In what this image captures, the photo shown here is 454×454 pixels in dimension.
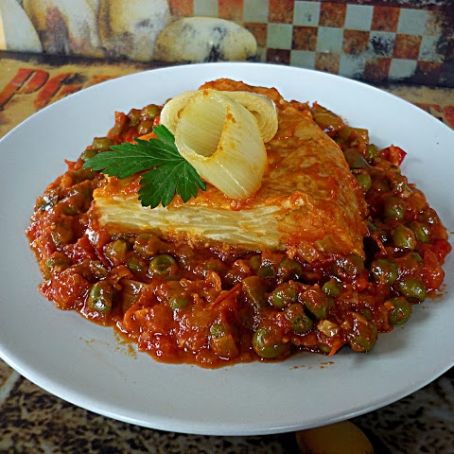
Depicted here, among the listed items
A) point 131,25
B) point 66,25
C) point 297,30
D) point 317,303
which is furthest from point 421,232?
point 66,25

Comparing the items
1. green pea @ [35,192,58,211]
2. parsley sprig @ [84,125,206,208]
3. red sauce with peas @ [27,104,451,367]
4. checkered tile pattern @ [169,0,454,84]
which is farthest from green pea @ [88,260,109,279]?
checkered tile pattern @ [169,0,454,84]

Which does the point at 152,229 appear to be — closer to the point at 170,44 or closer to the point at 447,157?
the point at 447,157

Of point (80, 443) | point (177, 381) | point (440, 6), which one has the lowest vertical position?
point (80, 443)

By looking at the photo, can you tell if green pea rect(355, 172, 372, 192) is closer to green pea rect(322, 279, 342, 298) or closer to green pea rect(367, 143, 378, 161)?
green pea rect(367, 143, 378, 161)

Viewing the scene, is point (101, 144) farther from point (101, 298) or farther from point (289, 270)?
point (289, 270)

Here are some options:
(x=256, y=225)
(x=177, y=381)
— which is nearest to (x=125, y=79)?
(x=256, y=225)

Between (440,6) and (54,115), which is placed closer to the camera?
(54,115)
